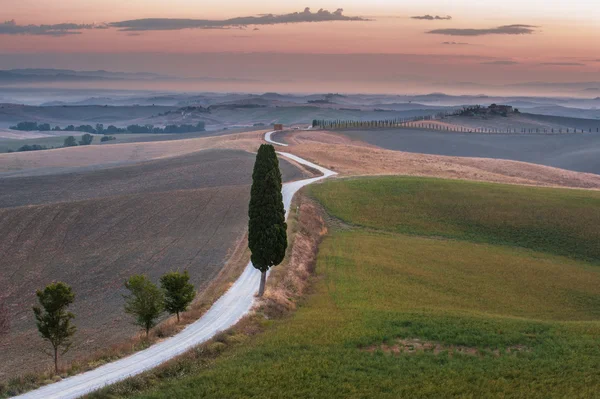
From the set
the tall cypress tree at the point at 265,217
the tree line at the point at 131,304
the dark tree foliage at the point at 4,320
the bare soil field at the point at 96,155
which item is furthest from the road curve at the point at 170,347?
the bare soil field at the point at 96,155

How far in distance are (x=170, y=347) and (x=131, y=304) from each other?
4.09m

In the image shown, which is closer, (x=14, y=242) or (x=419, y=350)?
(x=419, y=350)

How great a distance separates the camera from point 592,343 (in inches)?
1104

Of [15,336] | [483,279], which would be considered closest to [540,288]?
[483,279]

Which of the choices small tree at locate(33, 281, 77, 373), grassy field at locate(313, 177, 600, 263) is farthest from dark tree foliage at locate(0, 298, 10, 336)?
grassy field at locate(313, 177, 600, 263)

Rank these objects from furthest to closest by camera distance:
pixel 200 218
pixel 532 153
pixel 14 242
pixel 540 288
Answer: pixel 532 153
pixel 200 218
pixel 14 242
pixel 540 288

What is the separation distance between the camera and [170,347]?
28.4 meters

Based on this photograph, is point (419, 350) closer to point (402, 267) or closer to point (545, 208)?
point (402, 267)

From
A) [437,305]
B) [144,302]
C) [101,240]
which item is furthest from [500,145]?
[144,302]

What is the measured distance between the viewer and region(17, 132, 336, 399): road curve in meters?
23.8

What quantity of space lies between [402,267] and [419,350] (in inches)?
803

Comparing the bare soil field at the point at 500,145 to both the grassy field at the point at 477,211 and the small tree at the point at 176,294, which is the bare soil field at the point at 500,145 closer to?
the grassy field at the point at 477,211

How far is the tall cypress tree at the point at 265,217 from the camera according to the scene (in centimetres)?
3700

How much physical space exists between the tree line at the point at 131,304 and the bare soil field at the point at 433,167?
54.5 m
